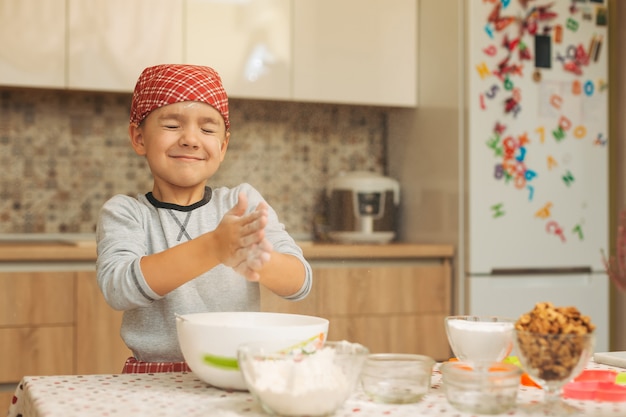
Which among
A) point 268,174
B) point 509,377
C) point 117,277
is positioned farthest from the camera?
point 268,174

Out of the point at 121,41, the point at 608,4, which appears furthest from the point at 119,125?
the point at 608,4

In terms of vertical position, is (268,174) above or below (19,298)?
above

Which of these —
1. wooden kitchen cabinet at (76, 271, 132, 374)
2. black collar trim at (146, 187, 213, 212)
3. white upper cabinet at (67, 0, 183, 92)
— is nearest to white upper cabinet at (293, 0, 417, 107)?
white upper cabinet at (67, 0, 183, 92)

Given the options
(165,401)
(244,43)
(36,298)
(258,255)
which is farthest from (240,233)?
(244,43)

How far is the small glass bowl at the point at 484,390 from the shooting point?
82 cm

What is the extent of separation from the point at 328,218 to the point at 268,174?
0.94 feet

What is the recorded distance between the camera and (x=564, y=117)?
111 inches

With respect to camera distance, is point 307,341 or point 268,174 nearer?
point 307,341

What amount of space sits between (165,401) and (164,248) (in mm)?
476

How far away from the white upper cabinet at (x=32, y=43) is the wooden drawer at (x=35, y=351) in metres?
0.79

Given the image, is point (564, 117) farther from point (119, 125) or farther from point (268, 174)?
point (119, 125)

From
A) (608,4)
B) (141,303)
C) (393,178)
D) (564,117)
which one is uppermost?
(608,4)

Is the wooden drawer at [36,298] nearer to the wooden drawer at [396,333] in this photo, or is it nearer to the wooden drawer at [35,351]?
the wooden drawer at [35,351]

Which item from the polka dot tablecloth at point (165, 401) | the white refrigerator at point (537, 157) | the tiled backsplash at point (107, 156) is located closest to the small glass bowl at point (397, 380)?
the polka dot tablecloth at point (165, 401)
